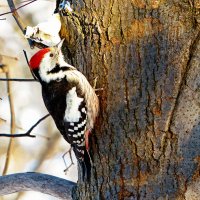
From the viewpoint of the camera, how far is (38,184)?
7.80ft

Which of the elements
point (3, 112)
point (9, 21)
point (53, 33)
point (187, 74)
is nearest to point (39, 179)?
point (53, 33)

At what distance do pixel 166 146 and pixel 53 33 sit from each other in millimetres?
634

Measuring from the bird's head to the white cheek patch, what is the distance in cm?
17

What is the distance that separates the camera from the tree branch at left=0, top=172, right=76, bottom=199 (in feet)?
7.67

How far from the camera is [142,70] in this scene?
6.53ft

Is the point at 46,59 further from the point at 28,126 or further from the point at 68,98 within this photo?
the point at 28,126

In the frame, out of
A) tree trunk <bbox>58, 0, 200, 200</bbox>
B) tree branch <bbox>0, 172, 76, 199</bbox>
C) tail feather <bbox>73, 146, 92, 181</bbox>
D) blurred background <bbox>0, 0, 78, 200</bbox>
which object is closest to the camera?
tree trunk <bbox>58, 0, 200, 200</bbox>

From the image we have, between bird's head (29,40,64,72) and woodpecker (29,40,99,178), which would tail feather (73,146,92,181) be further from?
bird's head (29,40,64,72)

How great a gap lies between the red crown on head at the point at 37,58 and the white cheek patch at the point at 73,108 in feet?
0.69

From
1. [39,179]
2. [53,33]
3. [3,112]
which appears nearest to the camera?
[53,33]

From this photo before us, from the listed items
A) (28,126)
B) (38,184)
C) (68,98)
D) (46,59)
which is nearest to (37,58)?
(46,59)

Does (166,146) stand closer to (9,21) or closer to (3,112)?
(3,112)

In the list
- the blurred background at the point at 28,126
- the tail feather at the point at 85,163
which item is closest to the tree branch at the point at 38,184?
the tail feather at the point at 85,163

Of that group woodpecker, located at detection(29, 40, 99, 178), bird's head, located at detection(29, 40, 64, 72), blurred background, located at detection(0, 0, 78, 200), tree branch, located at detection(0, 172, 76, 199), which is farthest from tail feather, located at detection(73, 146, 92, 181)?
blurred background, located at detection(0, 0, 78, 200)
